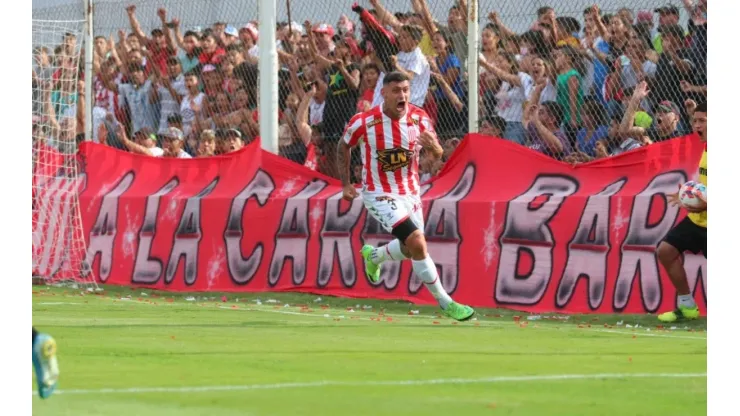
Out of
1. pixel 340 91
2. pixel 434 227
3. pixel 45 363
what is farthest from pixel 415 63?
pixel 45 363

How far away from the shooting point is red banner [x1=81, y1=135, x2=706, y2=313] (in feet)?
44.7

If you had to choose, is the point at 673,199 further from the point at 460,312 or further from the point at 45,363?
the point at 45,363

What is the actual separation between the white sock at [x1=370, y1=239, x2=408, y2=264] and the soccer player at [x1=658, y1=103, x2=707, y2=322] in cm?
255

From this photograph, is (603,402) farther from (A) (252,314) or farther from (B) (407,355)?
(A) (252,314)

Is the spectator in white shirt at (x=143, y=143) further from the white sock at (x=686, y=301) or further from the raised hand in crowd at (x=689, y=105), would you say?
the white sock at (x=686, y=301)

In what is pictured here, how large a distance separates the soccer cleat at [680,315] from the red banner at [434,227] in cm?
31

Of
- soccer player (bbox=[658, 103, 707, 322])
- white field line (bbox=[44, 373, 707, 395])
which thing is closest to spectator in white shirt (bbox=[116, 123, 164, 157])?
soccer player (bbox=[658, 103, 707, 322])

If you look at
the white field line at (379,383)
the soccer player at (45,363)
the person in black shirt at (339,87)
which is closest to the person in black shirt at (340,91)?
the person in black shirt at (339,87)

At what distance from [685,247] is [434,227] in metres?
3.45

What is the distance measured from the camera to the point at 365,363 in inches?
370

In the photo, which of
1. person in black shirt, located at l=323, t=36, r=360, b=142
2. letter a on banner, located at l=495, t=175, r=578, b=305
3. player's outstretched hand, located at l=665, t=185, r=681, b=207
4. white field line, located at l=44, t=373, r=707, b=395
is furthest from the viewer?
person in black shirt, located at l=323, t=36, r=360, b=142

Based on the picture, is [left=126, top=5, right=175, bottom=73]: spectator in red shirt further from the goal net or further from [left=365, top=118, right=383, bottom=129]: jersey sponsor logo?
[left=365, top=118, right=383, bottom=129]: jersey sponsor logo
